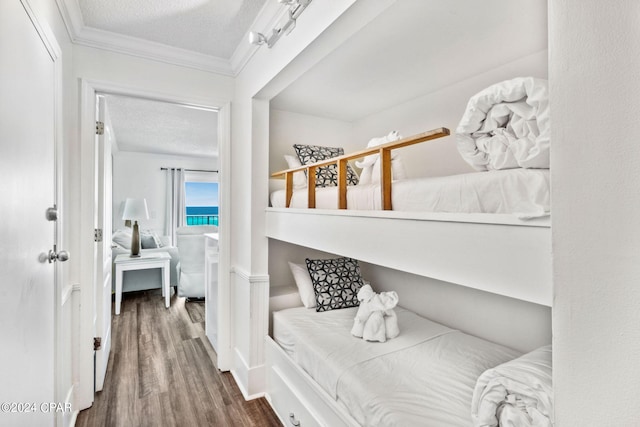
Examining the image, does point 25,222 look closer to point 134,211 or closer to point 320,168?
point 320,168

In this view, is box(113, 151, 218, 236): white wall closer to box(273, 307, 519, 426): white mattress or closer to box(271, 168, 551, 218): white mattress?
box(273, 307, 519, 426): white mattress

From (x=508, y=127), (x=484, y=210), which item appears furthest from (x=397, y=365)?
(x=508, y=127)

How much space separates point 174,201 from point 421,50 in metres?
5.96

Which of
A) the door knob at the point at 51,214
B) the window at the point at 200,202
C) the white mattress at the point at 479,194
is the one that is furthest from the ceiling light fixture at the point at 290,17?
the window at the point at 200,202

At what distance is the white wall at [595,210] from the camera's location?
474 millimetres

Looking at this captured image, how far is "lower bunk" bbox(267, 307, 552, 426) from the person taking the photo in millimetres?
982

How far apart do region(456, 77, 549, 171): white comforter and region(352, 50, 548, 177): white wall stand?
0.93 metres

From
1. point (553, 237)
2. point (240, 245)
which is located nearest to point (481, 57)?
point (553, 237)

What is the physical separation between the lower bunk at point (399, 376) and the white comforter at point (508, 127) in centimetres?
66

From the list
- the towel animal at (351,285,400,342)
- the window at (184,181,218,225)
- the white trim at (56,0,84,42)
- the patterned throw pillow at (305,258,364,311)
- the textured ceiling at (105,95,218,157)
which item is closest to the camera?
the white trim at (56,0,84,42)

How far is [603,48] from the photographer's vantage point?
1.65 ft

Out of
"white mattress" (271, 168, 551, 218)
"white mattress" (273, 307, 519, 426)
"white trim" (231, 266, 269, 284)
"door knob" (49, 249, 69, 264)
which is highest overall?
"white mattress" (271, 168, 551, 218)

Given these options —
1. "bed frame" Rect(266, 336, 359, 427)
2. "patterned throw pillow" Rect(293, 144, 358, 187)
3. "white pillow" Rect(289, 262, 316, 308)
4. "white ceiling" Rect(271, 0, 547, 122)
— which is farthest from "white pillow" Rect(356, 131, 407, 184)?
"bed frame" Rect(266, 336, 359, 427)

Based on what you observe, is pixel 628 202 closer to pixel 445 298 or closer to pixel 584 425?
pixel 584 425
